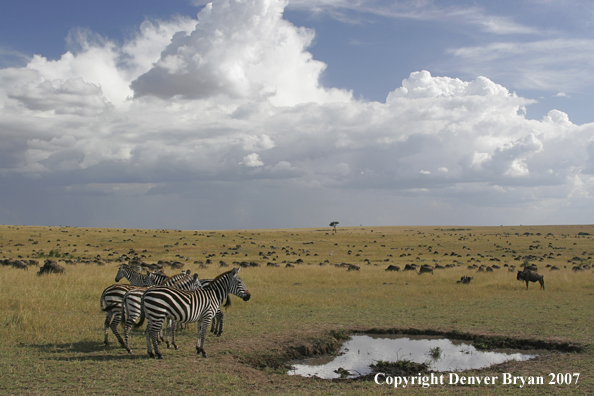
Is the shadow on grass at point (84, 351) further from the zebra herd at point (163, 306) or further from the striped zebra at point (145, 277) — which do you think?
the striped zebra at point (145, 277)

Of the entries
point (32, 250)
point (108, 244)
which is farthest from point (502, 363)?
point (108, 244)

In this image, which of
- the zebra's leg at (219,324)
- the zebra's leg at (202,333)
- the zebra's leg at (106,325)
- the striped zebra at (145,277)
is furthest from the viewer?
the striped zebra at (145,277)

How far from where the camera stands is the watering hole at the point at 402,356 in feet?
31.6

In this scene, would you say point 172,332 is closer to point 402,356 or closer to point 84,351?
point 84,351

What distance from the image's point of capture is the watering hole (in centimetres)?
964

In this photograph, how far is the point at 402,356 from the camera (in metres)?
10.6

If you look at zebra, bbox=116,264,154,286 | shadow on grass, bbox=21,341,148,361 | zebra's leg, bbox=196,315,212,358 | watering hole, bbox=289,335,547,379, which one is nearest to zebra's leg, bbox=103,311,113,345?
shadow on grass, bbox=21,341,148,361

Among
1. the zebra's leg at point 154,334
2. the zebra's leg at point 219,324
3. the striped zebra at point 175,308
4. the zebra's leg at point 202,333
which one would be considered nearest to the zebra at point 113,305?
the striped zebra at point 175,308

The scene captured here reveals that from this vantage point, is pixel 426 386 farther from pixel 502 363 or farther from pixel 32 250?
pixel 32 250

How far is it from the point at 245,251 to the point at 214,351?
46245 millimetres

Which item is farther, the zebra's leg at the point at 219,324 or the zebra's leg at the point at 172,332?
the zebra's leg at the point at 219,324

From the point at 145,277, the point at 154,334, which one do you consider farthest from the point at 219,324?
the point at 145,277

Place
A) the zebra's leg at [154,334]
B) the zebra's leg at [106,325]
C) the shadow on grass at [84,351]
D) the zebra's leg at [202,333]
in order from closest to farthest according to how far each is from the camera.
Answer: the zebra's leg at [154,334] < the shadow on grass at [84,351] < the zebra's leg at [202,333] < the zebra's leg at [106,325]

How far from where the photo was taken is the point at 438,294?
20.5 m
